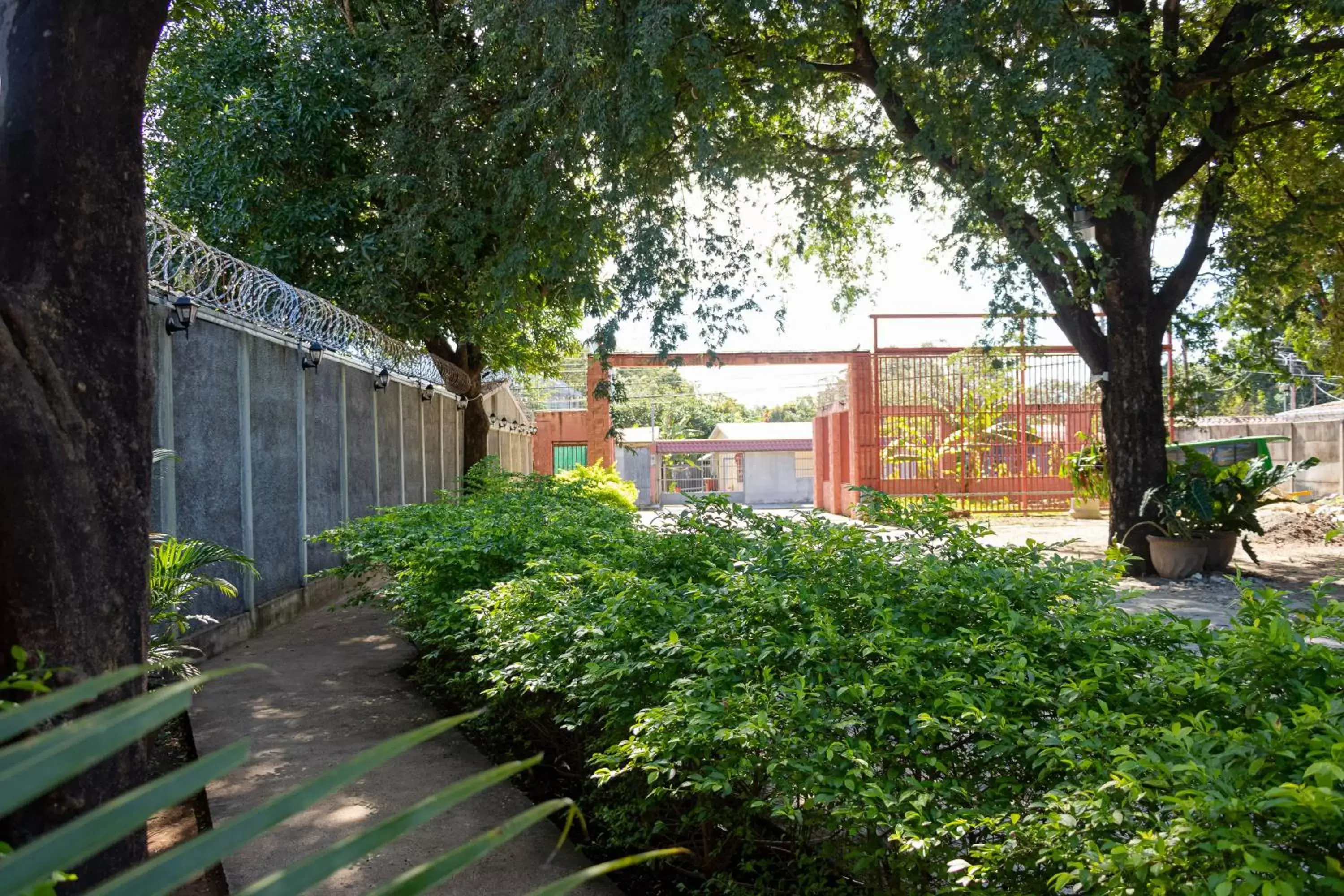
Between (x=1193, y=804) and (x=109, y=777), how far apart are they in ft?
8.28

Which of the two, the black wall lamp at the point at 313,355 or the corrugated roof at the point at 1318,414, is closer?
the black wall lamp at the point at 313,355

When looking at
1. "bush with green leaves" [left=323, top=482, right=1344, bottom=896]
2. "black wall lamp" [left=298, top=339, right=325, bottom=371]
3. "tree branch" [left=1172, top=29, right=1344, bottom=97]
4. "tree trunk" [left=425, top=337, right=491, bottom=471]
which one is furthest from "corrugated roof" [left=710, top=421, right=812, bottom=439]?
"bush with green leaves" [left=323, top=482, right=1344, bottom=896]

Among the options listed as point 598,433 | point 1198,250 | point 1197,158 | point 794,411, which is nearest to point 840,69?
point 1197,158

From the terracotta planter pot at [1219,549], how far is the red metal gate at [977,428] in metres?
9.64

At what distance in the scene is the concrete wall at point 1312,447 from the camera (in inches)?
810

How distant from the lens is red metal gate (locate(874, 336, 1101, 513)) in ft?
68.9

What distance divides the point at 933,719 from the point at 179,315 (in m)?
5.94

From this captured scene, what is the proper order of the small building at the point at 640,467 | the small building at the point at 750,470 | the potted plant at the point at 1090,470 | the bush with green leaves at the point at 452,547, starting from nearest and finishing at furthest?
1. the bush with green leaves at the point at 452,547
2. the potted plant at the point at 1090,470
3. the small building at the point at 640,467
4. the small building at the point at 750,470

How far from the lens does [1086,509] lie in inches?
798

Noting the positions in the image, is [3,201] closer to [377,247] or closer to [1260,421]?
[377,247]

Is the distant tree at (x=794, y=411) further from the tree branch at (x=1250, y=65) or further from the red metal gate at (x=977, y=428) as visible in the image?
the tree branch at (x=1250, y=65)

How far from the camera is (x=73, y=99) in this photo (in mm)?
2738

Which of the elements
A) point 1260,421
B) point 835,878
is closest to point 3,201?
point 835,878

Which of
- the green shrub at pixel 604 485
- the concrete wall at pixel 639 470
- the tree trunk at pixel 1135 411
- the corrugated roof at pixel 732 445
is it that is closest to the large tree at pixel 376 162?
the green shrub at pixel 604 485
